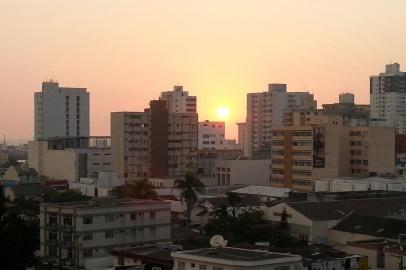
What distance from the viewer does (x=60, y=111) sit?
4892 inches

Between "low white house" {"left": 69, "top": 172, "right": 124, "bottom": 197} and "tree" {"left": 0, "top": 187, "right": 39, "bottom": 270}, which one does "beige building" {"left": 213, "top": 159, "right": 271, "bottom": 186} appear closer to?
"low white house" {"left": 69, "top": 172, "right": 124, "bottom": 197}

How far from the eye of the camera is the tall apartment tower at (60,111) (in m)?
124

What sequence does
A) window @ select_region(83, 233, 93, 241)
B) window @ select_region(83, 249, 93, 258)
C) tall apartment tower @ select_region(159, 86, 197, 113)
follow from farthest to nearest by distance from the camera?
tall apartment tower @ select_region(159, 86, 197, 113)
window @ select_region(83, 233, 93, 241)
window @ select_region(83, 249, 93, 258)

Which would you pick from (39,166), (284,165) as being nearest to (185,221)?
(284,165)

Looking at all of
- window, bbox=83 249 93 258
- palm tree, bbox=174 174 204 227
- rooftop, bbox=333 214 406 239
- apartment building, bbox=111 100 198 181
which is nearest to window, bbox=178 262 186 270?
window, bbox=83 249 93 258

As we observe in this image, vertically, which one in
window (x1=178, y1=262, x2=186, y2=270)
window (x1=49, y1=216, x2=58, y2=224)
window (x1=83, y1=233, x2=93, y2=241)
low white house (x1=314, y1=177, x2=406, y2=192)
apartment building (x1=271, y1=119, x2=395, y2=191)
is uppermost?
apartment building (x1=271, y1=119, x2=395, y2=191)

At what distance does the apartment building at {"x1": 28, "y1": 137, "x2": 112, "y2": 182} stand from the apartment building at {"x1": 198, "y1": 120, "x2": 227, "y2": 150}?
3930 centimetres

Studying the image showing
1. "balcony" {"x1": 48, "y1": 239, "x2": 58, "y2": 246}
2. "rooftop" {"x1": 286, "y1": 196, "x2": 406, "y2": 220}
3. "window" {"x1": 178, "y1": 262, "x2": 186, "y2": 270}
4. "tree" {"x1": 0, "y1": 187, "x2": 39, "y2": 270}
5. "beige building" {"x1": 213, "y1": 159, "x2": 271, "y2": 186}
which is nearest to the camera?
"tree" {"x1": 0, "y1": 187, "x2": 39, "y2": 270}

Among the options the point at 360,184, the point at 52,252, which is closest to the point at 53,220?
the point at 52,252

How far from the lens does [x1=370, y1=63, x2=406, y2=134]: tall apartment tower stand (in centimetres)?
14838

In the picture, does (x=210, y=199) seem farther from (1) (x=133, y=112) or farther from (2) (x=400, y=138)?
(2) (x=400, y=138)

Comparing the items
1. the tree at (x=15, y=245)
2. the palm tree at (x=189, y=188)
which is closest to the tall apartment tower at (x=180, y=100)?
the palm tree at (x=189, y=188)

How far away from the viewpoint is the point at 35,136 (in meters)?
129

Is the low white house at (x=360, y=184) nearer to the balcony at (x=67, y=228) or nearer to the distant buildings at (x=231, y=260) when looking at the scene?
the balcony at (x=67, y=228)
